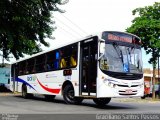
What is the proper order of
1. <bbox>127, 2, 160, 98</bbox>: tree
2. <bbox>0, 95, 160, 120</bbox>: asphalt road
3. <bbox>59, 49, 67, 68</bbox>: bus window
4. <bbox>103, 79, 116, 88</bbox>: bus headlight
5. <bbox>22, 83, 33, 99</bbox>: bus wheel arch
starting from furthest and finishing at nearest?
<bbox>127, 2, 160, 98</bbox>: tree, <bbox>22, 83, 33, 99</bbox>: bus wheel arch, <bbox>59, 49, 67, 68</bbox>: bus window, <bbox>103, 79, 116, 88</bbox>: bus headlight, <bbox>0, 95, 160, 120</bbox>: asphalt road

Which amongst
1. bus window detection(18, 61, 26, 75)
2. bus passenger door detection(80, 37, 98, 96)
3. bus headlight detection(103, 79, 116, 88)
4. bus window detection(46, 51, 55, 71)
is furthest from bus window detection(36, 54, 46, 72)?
bus headlight detection(103, 79, 116, 88)

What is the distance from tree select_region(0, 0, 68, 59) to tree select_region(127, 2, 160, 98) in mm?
7533

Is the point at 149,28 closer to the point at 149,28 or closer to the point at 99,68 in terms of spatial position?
the point at 149,28

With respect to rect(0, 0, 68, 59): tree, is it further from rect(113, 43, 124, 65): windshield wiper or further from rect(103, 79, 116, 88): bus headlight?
rect(103, 79, 116, 88): bus headlight

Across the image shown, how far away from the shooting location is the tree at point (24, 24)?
31406mm

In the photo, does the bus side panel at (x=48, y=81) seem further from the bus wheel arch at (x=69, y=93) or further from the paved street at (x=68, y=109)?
the paved street at (x=68, y=109)

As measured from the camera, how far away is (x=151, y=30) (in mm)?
30719

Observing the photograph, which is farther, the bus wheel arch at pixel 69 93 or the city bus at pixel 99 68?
the bus wheel arch at pixel 69 93

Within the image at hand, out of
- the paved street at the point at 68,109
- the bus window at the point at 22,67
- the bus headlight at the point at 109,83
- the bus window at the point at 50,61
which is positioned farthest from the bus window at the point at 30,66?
the bus headlight at the point at 109,83


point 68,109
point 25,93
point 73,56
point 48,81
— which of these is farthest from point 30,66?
point 68,109

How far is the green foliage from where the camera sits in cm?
3050

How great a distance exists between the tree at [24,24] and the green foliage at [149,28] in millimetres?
7535

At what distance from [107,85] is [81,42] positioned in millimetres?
2753

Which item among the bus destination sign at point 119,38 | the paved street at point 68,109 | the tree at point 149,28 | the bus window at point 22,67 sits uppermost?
the tree at point 149,28
